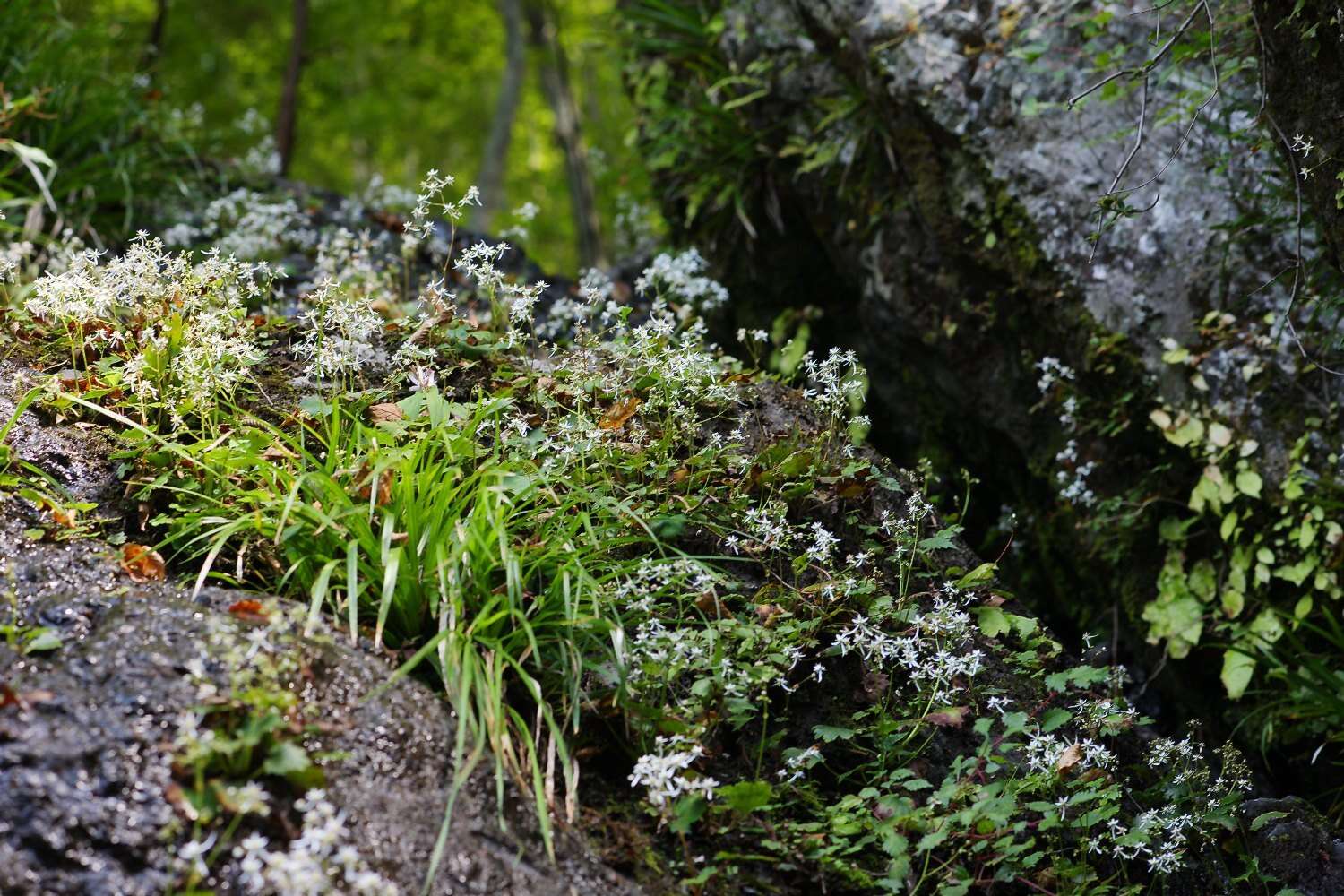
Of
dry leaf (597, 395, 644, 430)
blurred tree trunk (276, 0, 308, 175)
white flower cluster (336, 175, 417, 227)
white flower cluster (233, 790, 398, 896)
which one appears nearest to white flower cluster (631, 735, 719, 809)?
white flower cluster (233, 790, 398, 896)

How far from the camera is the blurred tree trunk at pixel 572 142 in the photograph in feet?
38.1

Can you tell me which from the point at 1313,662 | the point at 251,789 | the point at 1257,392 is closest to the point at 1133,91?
the point at 1257,392

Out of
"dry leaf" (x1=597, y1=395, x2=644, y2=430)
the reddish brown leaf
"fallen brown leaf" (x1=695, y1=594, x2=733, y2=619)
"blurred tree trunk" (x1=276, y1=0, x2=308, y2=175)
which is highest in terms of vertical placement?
"blurred tree trunk" (x1=276, y1=0, x2=308, y2=175)

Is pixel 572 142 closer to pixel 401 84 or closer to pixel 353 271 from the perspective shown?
pixel 353 271

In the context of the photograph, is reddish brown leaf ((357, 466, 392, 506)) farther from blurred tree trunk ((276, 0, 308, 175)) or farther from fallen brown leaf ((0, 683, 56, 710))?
blurred tree trunk ((276, 0, 308, 175))

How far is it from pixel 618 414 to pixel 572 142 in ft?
29.6

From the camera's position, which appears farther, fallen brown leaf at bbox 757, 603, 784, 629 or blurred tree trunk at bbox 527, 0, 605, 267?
blurred tree trunk at bbox 527, 0, 605, 267

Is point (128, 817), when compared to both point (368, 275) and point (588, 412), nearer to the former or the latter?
point (588, 412)

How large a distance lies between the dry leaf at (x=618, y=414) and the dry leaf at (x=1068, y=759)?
167 cm

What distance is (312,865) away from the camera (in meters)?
1.90

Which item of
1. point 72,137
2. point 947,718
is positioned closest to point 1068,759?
point 947,718

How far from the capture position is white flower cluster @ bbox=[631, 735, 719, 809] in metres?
2.43

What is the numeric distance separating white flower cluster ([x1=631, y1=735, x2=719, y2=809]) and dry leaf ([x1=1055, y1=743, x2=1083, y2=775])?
1045mm

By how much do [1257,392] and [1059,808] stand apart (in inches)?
91.6
